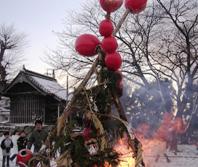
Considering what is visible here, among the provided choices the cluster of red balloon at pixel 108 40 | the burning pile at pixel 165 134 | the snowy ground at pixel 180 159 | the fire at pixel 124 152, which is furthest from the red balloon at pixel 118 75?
the burning pile at pixel 165 134

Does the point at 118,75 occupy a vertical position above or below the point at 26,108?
below

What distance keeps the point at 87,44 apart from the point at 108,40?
0.26 meters

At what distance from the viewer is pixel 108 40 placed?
431 cm

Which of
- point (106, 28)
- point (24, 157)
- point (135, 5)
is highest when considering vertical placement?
point (135, 5)

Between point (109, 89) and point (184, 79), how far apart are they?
15.7 meters

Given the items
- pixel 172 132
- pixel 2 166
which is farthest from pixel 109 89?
pixel 172 132

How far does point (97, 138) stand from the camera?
168 inches

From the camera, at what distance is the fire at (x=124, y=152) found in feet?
14.0

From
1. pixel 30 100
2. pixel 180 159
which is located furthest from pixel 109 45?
pixel 30 100

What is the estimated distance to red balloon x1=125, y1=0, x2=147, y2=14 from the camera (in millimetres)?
4469

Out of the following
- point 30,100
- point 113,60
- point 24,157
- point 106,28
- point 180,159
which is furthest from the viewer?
point 30,100

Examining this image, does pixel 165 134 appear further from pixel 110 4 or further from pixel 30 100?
pixel 110 4

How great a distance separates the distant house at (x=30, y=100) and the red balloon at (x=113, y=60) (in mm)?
18834

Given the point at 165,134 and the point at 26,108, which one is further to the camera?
the point at 26,108
